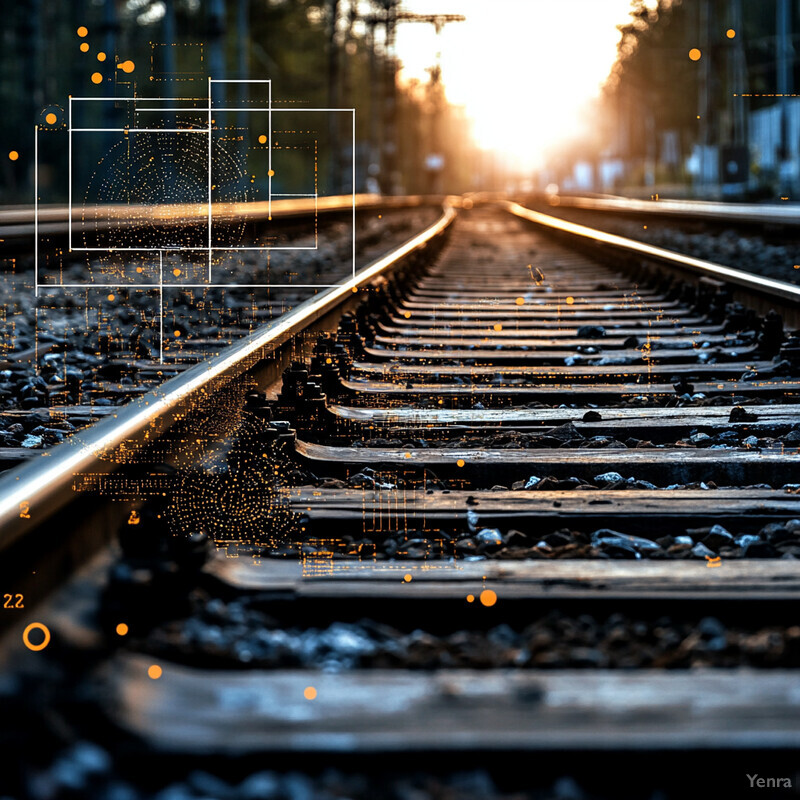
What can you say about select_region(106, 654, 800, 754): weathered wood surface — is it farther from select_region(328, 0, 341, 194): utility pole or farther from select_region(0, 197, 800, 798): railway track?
select_region(328, 0, 341, 194): utility pole

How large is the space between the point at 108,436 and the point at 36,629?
2.41 feet

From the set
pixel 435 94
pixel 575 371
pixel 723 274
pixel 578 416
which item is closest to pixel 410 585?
pixel 578 416

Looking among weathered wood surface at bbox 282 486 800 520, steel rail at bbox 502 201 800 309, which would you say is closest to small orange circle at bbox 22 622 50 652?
weathered wood surface at bbox 282 486 800 520

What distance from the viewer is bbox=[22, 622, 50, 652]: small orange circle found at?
1505 mm

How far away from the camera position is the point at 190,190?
27.4m

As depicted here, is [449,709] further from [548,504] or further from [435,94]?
[435,94]

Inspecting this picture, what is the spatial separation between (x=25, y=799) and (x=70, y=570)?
1.77 feet

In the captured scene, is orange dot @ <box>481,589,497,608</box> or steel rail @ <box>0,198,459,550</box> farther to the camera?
orange dot @ <box>481,589,497,608</box>

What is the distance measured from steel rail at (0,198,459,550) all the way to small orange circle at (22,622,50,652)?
128 millimetres

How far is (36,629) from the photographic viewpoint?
1.53m

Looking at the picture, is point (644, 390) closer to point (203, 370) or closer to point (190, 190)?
point (203, 370)

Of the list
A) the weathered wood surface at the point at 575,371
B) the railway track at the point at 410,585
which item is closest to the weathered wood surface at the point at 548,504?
the railway track at the point at 410,585

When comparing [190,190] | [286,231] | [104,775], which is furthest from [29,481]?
[190,190]

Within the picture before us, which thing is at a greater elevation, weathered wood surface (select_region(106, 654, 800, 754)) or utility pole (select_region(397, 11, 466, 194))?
utility pole (select_region(397, 11, 466, 194))
